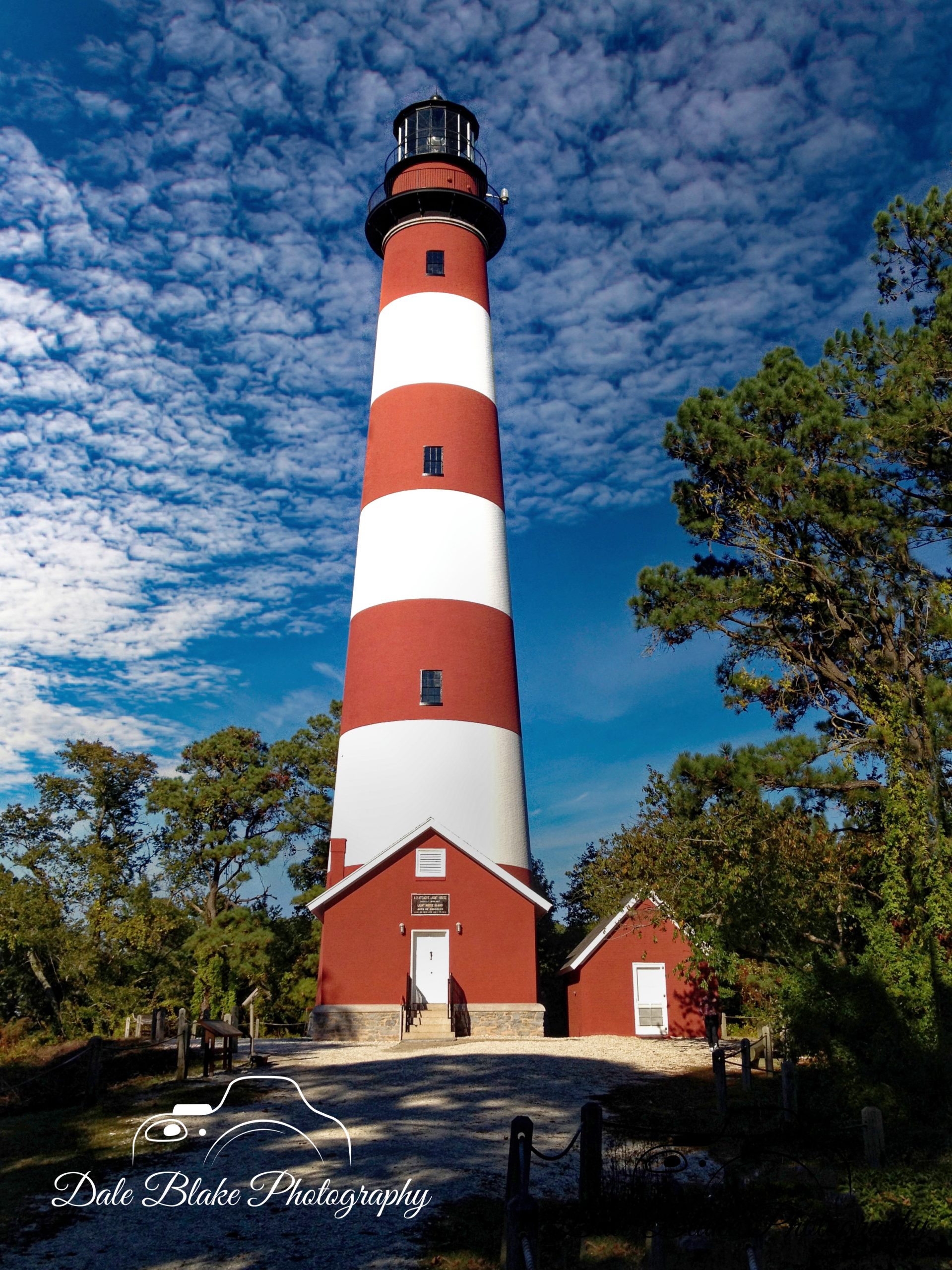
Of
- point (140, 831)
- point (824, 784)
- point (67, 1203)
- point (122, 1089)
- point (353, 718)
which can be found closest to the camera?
point (67, 1203)

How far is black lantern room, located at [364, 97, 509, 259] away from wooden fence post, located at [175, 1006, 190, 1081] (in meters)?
21.8

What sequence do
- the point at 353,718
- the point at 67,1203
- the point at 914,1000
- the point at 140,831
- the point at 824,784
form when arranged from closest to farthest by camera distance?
the point at 67,1203
the point at 914,1000
the point at 824,784
the point at 353,718
the point at 140,831

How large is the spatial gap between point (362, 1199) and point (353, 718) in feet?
51.2

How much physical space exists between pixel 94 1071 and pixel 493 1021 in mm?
10217

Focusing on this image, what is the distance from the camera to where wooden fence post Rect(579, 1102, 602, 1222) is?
738cm

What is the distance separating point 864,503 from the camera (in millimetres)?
14945

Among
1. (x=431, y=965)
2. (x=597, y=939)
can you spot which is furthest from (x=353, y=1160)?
(x=597, y=939)

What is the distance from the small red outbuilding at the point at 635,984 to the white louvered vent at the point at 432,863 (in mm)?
5388

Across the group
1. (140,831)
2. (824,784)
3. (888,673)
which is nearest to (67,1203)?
(824,784)

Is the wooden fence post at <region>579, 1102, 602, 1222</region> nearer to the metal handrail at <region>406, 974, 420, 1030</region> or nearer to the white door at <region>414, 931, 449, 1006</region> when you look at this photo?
the metal handrail at <region>406, 974, 420, 1030</region>

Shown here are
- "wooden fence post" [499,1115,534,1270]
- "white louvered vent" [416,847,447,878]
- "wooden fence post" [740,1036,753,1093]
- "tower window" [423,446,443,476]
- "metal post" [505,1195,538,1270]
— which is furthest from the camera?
"tower window" [423,446,443,476]

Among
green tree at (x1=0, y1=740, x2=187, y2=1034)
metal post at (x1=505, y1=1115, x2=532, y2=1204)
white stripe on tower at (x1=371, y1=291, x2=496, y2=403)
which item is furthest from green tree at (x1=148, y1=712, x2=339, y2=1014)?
metal post at (x1=505, y1=1115, x2=532, y2=1204)

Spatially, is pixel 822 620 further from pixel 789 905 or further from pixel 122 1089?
pixel 122 1089

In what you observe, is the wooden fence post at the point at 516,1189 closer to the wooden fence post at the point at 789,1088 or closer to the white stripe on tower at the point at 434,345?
the wooden fence post at the point at 789,1088
